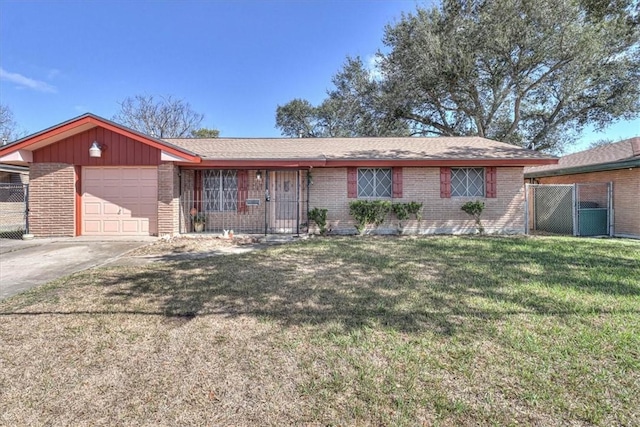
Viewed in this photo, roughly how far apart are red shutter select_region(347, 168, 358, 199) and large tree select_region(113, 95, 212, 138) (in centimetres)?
2304

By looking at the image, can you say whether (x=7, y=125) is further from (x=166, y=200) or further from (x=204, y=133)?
(x=166, y=200)

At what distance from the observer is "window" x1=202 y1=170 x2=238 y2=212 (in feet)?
36.6

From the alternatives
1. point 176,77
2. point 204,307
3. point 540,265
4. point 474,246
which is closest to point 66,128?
point 204,307

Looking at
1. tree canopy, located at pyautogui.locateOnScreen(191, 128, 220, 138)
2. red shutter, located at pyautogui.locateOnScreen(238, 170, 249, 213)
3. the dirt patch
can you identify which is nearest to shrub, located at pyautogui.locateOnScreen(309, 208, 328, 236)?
the dirt patch

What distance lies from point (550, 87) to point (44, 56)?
31.2 m

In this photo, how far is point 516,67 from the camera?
17531 millimetres

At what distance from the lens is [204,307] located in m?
3.97

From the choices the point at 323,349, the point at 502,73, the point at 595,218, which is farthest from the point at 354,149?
the point at 502,73

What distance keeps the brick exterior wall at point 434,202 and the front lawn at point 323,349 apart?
555 cm

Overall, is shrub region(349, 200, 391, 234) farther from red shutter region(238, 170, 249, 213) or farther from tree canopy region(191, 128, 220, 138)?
tree canopy region(191, 128, 220, 138)

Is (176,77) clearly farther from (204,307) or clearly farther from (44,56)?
(204,307)

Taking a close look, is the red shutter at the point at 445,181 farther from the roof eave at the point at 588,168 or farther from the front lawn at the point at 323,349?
the front lawn at the point at 323,349

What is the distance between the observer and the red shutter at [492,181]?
35.8 ft

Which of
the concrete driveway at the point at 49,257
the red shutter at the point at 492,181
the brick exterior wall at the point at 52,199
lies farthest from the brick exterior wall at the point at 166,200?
the red shutter at the point at 492,181
